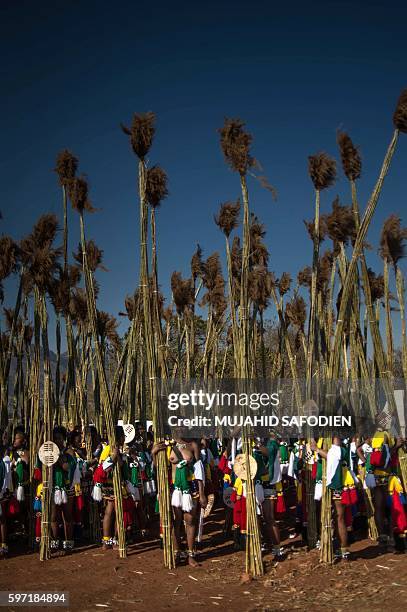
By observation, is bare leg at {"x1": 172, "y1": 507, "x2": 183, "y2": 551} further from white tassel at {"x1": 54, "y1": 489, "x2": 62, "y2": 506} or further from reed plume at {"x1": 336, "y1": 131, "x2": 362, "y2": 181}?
reed plume at {"x1": 336, "y1": 131, "x2": 362, "y2": 181}

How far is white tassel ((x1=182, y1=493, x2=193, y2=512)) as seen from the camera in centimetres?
754

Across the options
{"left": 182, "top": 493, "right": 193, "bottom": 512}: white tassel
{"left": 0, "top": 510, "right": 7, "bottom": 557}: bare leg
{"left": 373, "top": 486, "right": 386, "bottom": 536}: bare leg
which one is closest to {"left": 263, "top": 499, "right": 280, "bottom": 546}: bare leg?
{"left": 182, "top": 493, "right": 193, "bottom": 512}: white tassel

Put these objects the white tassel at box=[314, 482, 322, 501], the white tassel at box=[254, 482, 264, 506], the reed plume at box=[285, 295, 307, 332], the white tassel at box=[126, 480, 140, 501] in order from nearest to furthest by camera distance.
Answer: the white tassel at box=[254, 482, 264, 506]
the white tassel at box=[314, 482, 322, 501]
the white tassel at box=[126, 480, 140, 501]
the reed plume at box=[285, 295, 307, 332]

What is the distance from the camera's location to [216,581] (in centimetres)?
688

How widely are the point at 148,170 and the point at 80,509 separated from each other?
5.41m

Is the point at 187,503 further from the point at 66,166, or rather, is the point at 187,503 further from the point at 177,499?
the point at 66,166

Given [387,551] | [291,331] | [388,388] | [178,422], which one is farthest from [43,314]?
[291,331]

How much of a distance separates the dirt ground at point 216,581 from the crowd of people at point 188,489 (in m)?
0.32

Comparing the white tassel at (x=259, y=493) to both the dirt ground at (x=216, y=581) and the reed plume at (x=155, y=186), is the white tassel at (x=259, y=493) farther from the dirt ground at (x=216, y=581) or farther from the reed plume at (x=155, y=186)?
the reed plume at (x=155, y=186)

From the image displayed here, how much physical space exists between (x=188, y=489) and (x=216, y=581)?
1.19m

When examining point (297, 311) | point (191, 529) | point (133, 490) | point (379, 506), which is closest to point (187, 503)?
point (191, 529)

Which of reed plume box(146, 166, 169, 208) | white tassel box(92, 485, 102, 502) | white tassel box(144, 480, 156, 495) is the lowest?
white tassel box(144, 480, 156, 495)

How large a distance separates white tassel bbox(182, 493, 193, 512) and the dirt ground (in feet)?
2.45

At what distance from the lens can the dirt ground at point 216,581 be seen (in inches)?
237
